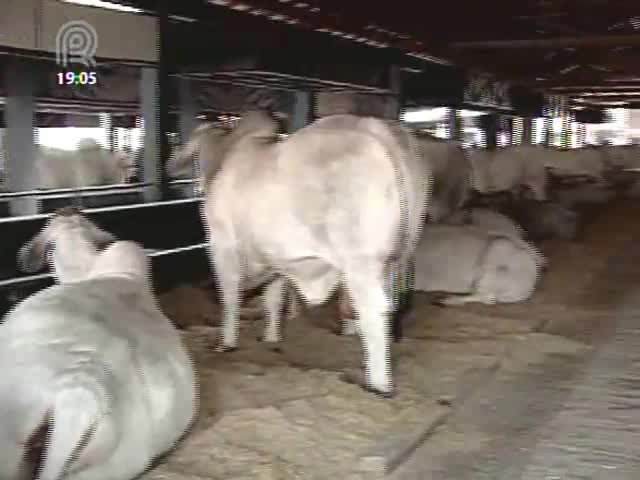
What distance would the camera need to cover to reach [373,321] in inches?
179

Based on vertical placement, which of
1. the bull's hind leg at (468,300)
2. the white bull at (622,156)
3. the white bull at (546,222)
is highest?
the white bull at (622,156)

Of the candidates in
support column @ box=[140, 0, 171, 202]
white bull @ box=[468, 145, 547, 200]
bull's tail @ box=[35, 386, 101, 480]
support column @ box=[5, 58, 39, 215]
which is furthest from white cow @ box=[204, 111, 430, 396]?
white bull @ box=[468, 145, 547, 200]

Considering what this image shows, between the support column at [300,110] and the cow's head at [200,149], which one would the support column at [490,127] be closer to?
the support column at [300,110]

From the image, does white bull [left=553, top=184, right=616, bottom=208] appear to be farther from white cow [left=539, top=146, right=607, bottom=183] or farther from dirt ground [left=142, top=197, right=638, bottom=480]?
dirt ground [left=142, top=197, right=638, bottom=480]

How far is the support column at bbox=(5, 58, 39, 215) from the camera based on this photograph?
236 inches

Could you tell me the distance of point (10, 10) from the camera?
5660 mm

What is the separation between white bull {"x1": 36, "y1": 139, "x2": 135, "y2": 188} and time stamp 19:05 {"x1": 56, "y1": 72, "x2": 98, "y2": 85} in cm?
45

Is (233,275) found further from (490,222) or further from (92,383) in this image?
(490,222)

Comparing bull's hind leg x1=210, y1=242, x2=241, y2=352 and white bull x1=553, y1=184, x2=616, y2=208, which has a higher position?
white bull x1=553, y1=184, x2=616, y2=208

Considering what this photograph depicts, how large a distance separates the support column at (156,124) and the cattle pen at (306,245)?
2 centimetres

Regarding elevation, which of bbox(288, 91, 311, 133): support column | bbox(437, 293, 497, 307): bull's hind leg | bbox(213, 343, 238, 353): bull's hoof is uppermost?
bbox(288, 91, 311, 133): support column

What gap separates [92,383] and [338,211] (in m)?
1.87

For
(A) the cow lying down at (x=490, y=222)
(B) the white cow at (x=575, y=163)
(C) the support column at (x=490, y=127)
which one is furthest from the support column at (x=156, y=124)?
(C) the support column at (x=490, y=127)

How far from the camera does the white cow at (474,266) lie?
7133 millimetres
